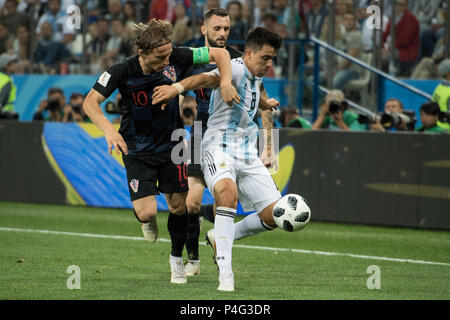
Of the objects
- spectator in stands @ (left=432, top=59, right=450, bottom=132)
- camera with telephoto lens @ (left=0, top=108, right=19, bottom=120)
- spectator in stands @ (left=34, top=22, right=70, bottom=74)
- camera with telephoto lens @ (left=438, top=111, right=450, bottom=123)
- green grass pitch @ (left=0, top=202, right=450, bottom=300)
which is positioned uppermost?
spectator in stands @ (left=34, top=22, right=70, bottom=74)

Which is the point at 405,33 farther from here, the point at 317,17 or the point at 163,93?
the point at 163,93

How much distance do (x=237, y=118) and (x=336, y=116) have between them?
19.3 feet

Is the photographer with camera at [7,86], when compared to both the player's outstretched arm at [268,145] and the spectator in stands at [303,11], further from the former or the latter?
the player's outstretched arm at [268,145]

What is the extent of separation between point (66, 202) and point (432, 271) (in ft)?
25.2

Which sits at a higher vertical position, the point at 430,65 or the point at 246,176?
the point at 430,65

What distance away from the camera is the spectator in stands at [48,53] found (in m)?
17.5

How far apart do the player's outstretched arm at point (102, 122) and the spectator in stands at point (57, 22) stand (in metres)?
10.9

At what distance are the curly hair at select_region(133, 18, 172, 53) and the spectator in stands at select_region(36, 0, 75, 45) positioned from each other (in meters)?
10.9

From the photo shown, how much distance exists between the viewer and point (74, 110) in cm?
1577

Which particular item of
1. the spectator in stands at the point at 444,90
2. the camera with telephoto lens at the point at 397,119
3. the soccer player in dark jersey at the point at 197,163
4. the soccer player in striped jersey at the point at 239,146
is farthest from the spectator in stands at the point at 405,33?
the soccer player in striped jersey at the point at 239,146

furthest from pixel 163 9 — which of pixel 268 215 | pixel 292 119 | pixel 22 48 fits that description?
pixel 268 215

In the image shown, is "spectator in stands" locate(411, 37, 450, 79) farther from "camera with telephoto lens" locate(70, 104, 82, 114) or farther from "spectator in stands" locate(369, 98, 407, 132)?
"camera with telephoto lens" locate(70, 104, 82, 114)

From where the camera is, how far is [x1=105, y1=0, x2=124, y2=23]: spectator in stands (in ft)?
57.2

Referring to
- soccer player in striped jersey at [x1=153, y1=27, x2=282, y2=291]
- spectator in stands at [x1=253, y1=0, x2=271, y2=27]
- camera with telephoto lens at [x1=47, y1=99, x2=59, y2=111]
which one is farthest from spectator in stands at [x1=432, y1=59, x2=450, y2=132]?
camera with telephoto lens at [x1=47, y1=99, x2=59, y2=111]
